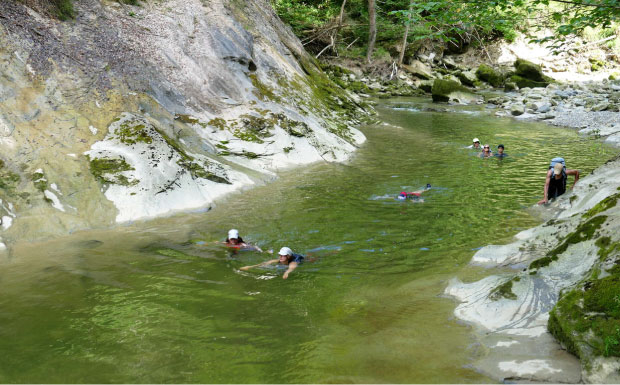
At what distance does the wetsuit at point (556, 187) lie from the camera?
11.6 m

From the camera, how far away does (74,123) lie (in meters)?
12.1

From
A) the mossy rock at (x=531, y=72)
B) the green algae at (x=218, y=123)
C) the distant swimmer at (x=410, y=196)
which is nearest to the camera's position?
the distant swimmer at (x=410, y=196)

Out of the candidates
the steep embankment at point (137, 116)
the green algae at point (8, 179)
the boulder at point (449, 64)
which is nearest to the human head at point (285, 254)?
the steep embankment at point (137, 116)

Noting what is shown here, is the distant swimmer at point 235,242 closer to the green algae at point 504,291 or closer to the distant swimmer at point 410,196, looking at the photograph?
the distant swimmer at point 410,196

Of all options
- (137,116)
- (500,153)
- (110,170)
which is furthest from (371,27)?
(110,170)

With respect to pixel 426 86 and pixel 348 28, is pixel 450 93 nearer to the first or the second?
pixel 426 86

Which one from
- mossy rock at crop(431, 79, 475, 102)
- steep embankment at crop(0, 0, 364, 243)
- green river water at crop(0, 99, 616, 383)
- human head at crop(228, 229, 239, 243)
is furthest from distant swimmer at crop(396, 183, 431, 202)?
mossy rock at crop(431, 79, 475, 102)

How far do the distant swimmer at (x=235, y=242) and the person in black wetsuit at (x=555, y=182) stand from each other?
736 cm

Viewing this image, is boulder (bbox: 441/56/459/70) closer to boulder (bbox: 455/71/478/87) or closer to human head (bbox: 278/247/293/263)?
boulder (bbox: 455/71/478/87)

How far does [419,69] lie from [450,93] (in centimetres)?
1000

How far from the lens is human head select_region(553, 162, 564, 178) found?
11.5 meters

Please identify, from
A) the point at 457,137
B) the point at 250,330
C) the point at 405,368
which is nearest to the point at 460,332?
the point at 405,368

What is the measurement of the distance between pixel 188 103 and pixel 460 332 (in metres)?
12.3

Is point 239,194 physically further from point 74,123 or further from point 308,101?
point 308,101
